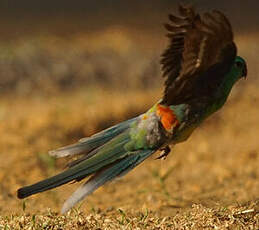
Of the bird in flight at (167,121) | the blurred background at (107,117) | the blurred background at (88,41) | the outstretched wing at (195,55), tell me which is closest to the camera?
the outstretched wing at (195,55)

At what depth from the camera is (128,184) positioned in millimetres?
5324

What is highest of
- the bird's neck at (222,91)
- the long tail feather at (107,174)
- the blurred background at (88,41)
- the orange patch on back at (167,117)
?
the bird's neck at (222,91)

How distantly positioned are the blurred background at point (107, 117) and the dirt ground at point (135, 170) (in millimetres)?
12

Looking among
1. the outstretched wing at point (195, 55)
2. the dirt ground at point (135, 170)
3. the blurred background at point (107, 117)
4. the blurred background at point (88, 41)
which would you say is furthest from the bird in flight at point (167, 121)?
the blurred background at point (88, 41)

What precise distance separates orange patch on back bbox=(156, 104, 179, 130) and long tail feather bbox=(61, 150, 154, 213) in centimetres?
17

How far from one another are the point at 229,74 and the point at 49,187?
1136mm

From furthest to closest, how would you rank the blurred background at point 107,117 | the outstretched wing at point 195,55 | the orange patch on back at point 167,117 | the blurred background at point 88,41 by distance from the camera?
the blurred background at point 88,41
the blurred background at point 107,117
the orange patch on back at point 167,117
the outstretched wing at point 195,55

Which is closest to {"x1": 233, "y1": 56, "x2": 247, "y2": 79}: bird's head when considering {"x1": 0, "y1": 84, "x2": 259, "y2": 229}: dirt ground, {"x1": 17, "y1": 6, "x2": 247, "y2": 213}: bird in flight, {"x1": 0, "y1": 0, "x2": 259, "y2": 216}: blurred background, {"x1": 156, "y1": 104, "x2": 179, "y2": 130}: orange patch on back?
{"x1": 17, "y1": 6, "x2": 247, "y2": 213}: bird in flight

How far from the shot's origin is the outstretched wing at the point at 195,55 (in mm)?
3021

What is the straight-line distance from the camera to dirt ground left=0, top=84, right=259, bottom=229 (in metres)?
3.40

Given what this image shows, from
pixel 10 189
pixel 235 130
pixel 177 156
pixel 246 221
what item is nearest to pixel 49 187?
pixel 246 221

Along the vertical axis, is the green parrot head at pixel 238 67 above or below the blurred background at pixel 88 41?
above

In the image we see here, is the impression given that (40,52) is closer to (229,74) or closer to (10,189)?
(10,189)

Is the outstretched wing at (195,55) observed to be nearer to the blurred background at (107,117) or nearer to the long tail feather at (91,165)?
the long tail feather at (91,165)
